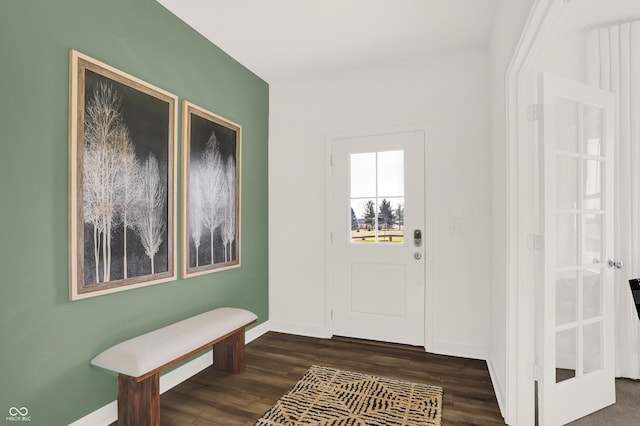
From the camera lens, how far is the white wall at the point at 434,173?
293 centimetres

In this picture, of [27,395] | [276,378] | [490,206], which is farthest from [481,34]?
[27,395]

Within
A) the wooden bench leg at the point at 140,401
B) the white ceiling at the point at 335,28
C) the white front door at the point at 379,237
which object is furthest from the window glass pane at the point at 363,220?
the wooden bench leg at the point at 140,401

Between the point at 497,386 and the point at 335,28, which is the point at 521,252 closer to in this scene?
the point at 497,386

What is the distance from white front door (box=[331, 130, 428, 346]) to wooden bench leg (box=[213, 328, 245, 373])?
3.70 feet

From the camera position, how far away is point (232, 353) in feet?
8.53

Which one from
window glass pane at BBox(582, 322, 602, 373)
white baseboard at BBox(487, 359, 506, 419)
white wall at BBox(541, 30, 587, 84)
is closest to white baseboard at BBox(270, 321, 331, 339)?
white baseboard at BBox(487, 359, 506, 419)

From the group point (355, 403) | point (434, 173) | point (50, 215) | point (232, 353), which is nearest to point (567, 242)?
point (434, 173)

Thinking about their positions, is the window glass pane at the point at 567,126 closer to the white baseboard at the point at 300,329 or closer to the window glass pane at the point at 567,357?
the window glass pane at the point at 567,357

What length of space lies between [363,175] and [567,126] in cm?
171

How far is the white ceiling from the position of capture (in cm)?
236

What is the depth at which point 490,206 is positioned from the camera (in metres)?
2.83

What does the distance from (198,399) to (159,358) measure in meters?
0.59

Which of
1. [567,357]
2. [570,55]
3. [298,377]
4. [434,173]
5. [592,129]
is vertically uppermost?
[570,55]

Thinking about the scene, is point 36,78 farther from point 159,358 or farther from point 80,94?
point 159,358
